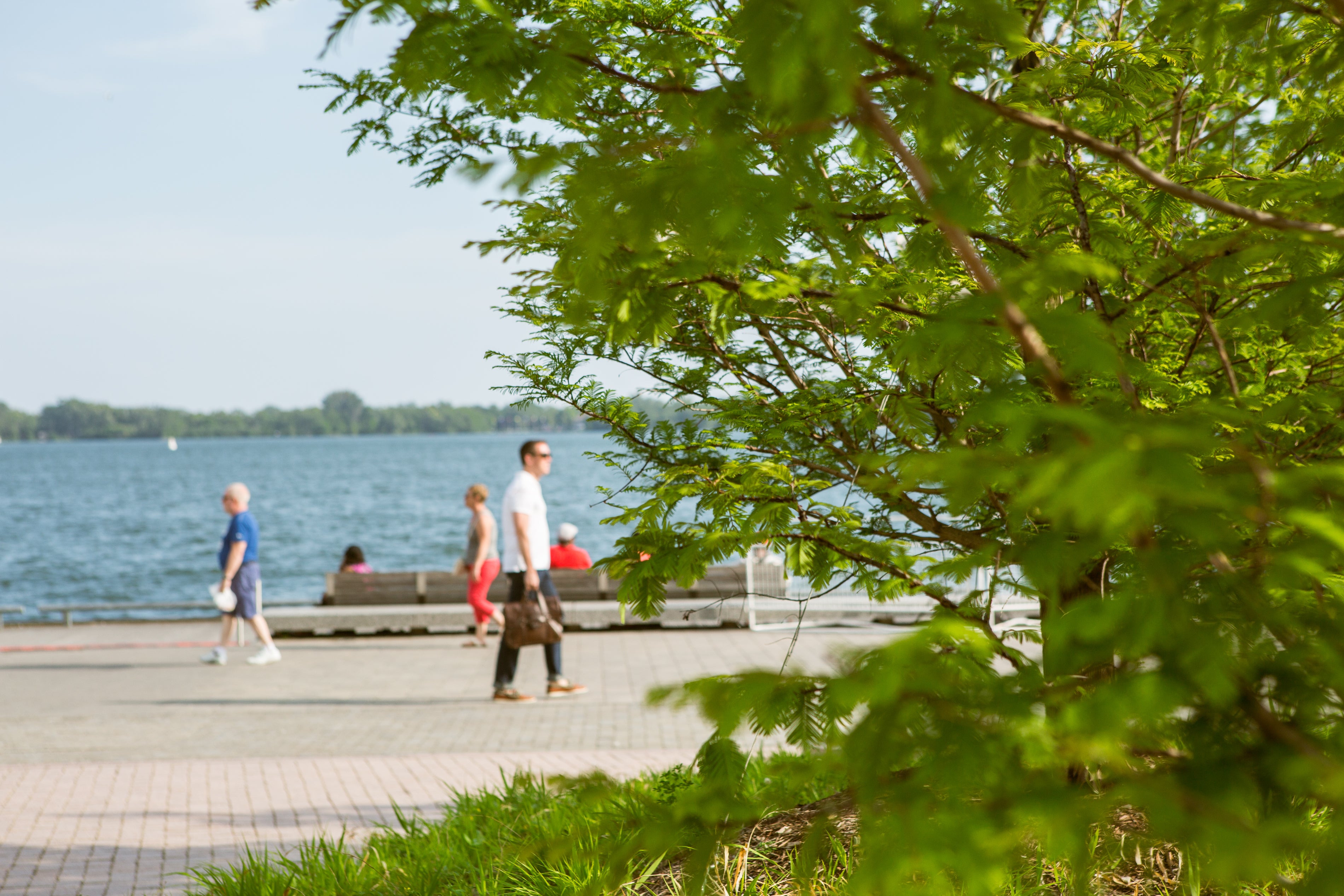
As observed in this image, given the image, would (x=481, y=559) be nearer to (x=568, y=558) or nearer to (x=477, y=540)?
(x=477, y=540)

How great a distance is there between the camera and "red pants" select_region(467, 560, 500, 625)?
13062 millimetres

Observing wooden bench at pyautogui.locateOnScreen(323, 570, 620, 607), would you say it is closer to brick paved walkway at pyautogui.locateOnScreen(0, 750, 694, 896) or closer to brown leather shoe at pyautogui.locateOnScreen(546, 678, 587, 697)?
brown leather shoe at pyautogui.locateOnScreen(546, 678, 587, 697)

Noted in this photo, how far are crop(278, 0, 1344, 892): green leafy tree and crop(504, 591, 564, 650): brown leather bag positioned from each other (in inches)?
233

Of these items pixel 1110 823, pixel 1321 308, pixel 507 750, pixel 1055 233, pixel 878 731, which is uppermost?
pixel 1055 233

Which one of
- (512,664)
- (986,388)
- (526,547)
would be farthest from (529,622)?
(986,388)

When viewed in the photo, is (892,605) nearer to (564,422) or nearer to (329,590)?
(329,590)

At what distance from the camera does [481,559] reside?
12.6 m

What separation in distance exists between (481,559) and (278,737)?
4.04m

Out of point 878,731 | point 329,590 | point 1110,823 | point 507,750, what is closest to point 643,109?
point 878,731

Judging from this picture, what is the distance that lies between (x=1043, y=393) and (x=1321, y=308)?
710 mm

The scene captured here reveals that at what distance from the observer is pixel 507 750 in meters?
8.13

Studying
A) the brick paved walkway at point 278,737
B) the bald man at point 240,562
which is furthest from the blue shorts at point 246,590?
the brick paved walkway at point 278,737

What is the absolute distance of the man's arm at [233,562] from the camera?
461 inches

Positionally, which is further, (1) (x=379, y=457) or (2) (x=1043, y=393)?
(1) (x=379, y=457)
